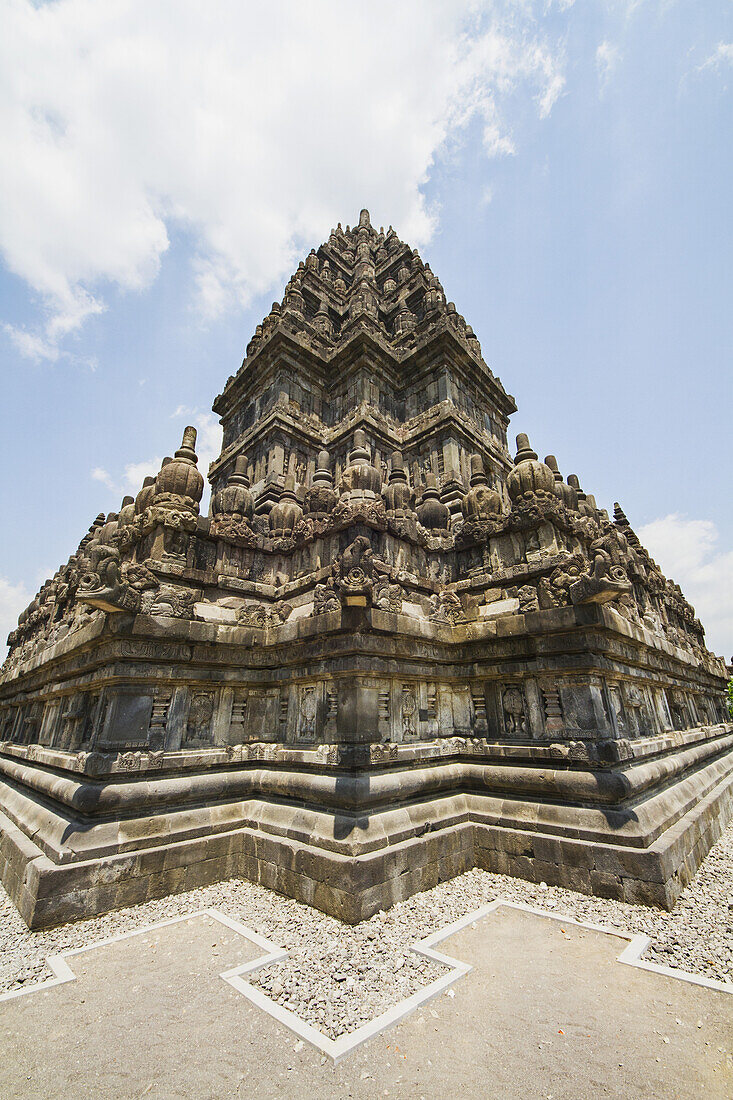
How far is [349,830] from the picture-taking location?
6305mm

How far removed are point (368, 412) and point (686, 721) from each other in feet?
46.3

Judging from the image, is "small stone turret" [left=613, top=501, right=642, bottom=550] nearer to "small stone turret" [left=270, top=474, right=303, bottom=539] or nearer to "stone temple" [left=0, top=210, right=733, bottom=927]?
"stone temple" [left=0, top=210, right=733, bottom=927]

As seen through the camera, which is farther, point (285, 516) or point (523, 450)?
point (285, 516)

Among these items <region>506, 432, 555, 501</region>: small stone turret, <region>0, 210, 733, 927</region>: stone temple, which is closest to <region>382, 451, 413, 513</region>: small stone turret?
<region>0, 210, 733, 927</region>: stone temple

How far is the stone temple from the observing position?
650 cm

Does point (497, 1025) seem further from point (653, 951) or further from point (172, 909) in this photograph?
point (172, 909)

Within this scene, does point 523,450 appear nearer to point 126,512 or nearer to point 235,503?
point 235,503

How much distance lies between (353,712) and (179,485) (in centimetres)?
597

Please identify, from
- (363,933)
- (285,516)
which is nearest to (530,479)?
(285,516)

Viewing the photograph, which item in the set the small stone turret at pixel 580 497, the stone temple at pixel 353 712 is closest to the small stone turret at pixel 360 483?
the stone temple at pixel 353 712

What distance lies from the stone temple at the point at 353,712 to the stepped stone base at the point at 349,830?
0.04m

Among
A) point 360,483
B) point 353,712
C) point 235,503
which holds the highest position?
point 360,483

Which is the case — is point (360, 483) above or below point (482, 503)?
above

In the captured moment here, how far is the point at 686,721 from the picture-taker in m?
12.3
